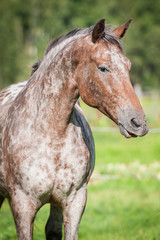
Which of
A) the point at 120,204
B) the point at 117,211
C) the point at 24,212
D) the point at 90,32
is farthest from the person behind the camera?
the point at 120,204

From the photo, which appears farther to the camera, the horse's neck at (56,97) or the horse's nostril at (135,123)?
the horse's neck at (56,97)

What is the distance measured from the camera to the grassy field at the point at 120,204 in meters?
5.78

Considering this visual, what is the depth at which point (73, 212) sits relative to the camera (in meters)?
3.36

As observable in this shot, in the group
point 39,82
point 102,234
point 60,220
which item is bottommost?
point 102,234

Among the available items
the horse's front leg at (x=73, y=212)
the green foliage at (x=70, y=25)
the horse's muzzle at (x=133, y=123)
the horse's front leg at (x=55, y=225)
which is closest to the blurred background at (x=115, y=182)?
the green foliage at (x=70, y=25)

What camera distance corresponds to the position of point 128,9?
69.9m

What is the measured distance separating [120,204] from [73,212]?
4.60 m

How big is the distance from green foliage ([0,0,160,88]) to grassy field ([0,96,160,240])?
1144 inches

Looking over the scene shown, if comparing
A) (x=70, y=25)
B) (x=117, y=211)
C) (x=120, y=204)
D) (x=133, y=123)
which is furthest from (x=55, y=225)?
(x=70, y=25)

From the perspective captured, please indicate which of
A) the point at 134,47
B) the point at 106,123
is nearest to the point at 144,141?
the point at 106,123

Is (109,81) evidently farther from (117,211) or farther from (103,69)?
(117,211)

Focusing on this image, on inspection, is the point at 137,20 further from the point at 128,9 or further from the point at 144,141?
the point at 144,141

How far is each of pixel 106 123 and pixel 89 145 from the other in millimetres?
15564

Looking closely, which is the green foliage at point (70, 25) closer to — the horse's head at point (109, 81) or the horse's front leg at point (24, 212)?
the horse's front leg at point (24, 212)
